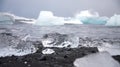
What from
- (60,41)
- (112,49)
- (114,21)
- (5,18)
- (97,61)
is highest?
(97,61)

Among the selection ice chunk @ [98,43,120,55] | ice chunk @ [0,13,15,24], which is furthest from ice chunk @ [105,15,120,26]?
ice chunk @ [98,43,120,55]

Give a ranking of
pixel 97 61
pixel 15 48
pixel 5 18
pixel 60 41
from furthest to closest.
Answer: pixel 5 18, pixel 60 41, pixel 15 48, pixel 97 61

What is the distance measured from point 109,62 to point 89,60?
49 cm

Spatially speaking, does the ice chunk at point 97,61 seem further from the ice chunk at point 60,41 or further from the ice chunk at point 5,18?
the ice chunk at point 5,18

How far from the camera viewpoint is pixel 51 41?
10.0 metres

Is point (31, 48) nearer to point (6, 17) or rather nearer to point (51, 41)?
point (51, 41)

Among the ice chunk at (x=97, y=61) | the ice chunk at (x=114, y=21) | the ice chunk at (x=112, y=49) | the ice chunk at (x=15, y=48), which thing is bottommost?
the ice chunk at (x=114, y=21)

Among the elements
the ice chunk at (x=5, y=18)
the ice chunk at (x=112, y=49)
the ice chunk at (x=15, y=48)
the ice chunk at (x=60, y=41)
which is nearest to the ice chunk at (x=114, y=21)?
the ice chunk at (x=5, y=18)

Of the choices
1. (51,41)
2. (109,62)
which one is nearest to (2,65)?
(109,62)

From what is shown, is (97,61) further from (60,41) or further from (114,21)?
(114,21)

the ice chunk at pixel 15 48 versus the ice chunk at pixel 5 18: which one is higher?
the ice chunk at pixel 15 48

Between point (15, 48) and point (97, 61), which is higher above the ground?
point (97, 61)

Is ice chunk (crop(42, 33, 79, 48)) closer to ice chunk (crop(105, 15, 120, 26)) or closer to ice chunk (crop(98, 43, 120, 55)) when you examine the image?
ice chunk (crop(98, 43, 120, 55))

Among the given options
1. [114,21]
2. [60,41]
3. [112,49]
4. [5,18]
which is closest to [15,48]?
[60,41]
